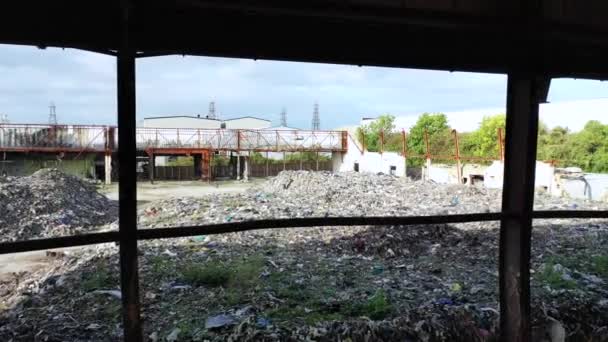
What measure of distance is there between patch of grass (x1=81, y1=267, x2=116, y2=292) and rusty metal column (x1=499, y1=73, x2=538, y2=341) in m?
3.61

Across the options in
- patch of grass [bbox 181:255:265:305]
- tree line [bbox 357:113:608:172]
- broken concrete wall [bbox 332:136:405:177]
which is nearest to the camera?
patch of grass [bbox 181:255:265:305]

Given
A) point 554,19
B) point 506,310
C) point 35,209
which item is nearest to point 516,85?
point 554,19

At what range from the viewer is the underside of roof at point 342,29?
2.05 m

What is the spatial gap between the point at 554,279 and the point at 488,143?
1295 centimetres

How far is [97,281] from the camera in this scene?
15.1ft

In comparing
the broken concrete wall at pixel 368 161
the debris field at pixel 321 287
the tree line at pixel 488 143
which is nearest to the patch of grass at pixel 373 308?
the debris field at pixel 321 287

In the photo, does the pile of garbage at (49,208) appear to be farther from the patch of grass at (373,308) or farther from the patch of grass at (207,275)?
the patch of grass at (373,308)

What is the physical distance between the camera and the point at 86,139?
20.2m

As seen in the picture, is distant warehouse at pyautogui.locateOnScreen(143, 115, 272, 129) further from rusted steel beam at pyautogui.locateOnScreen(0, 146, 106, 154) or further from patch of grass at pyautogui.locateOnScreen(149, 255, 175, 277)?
patch of grass at pyautogui.locateOnScreen(149, 255, 175, 277)

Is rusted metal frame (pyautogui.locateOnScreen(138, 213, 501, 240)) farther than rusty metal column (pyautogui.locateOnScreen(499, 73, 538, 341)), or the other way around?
rusty metal column (pyautogui.locateOnScreen(499, 73, 538, 341))

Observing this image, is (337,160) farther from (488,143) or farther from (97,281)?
(97,281)

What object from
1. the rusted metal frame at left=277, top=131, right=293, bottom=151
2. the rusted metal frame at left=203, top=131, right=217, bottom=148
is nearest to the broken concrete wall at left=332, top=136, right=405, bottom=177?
the rusted metal frame at left=277, top=131, right=293, bottom=151

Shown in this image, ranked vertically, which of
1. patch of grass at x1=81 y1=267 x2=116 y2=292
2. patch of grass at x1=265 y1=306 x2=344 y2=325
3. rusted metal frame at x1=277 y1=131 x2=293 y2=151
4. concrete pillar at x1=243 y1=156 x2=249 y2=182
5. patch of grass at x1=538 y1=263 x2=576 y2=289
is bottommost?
patch of grass at x1=81 y1=267 x2=116 y2=292

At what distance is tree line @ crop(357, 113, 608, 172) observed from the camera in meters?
13.3
